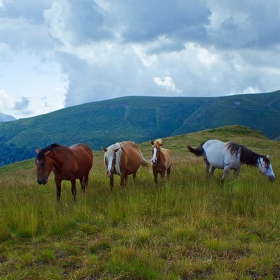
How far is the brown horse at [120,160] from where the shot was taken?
9267mm

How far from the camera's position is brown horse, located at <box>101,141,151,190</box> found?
9.27 meters

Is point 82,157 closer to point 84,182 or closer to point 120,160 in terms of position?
point 84,182

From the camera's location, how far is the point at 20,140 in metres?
184

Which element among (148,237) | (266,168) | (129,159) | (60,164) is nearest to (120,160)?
(129,159)

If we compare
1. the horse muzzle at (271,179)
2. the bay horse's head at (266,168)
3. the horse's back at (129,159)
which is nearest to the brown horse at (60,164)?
the horse's back at (129,159)

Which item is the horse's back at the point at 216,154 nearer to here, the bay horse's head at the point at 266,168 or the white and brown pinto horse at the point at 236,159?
the white and brown pinto horse at the point at 236,159

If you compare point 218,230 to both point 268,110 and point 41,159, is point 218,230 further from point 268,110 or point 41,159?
point 268,110

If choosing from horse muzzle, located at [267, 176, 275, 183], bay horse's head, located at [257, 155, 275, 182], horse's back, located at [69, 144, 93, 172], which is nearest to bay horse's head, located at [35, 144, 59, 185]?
horse's back, located at [69, 144, 93, 172]

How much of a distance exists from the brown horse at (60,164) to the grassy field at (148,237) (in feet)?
2.12

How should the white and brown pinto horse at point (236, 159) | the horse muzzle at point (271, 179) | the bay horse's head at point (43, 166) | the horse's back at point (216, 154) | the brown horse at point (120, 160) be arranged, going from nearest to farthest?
the bay horse's head at point (43, 166) → the brown horse at point (120, 160) → the horse muzzle at point (271, 179) → the white and brown pinto horse at point (236, 159) → the horse's back at point (216, 154)

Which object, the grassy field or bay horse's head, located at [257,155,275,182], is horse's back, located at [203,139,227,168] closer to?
bay horse's head, located at [257,155,275,182]

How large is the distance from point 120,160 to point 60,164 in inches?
87.6

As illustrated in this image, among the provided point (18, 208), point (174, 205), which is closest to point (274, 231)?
point (174, 205)

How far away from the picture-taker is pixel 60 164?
27.7 feet
